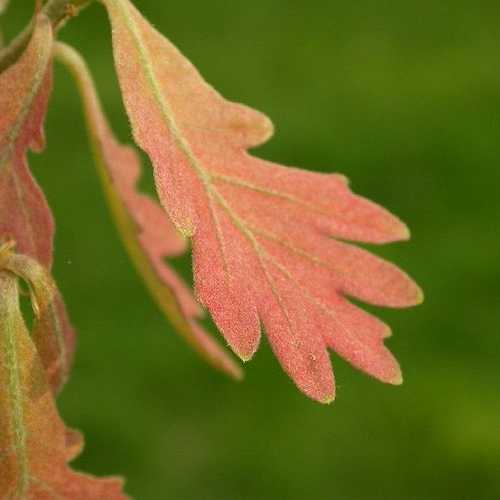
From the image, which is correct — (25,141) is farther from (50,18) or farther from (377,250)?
(377,250)

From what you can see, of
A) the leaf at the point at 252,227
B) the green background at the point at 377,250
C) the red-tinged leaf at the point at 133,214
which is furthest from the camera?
the green background at the point at 377,250

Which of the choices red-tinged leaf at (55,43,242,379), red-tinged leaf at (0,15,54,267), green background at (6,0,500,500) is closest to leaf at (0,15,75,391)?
red-tinged leaf at (0,15,54,267)

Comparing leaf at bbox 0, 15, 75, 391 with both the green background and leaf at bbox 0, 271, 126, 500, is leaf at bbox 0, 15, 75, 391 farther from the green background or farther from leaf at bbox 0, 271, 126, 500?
the green background

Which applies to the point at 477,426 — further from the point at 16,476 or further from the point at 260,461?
the point at 16,476

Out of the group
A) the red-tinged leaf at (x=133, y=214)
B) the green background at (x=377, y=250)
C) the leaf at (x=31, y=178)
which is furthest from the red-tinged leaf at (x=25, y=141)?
the green background at (x=377, y=250)

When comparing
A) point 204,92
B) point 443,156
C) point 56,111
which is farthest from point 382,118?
point 204,92

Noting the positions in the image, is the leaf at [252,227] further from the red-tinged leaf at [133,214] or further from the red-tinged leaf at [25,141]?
the red-tinged leaf at [133,214]

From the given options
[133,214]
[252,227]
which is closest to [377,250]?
[133,214]
